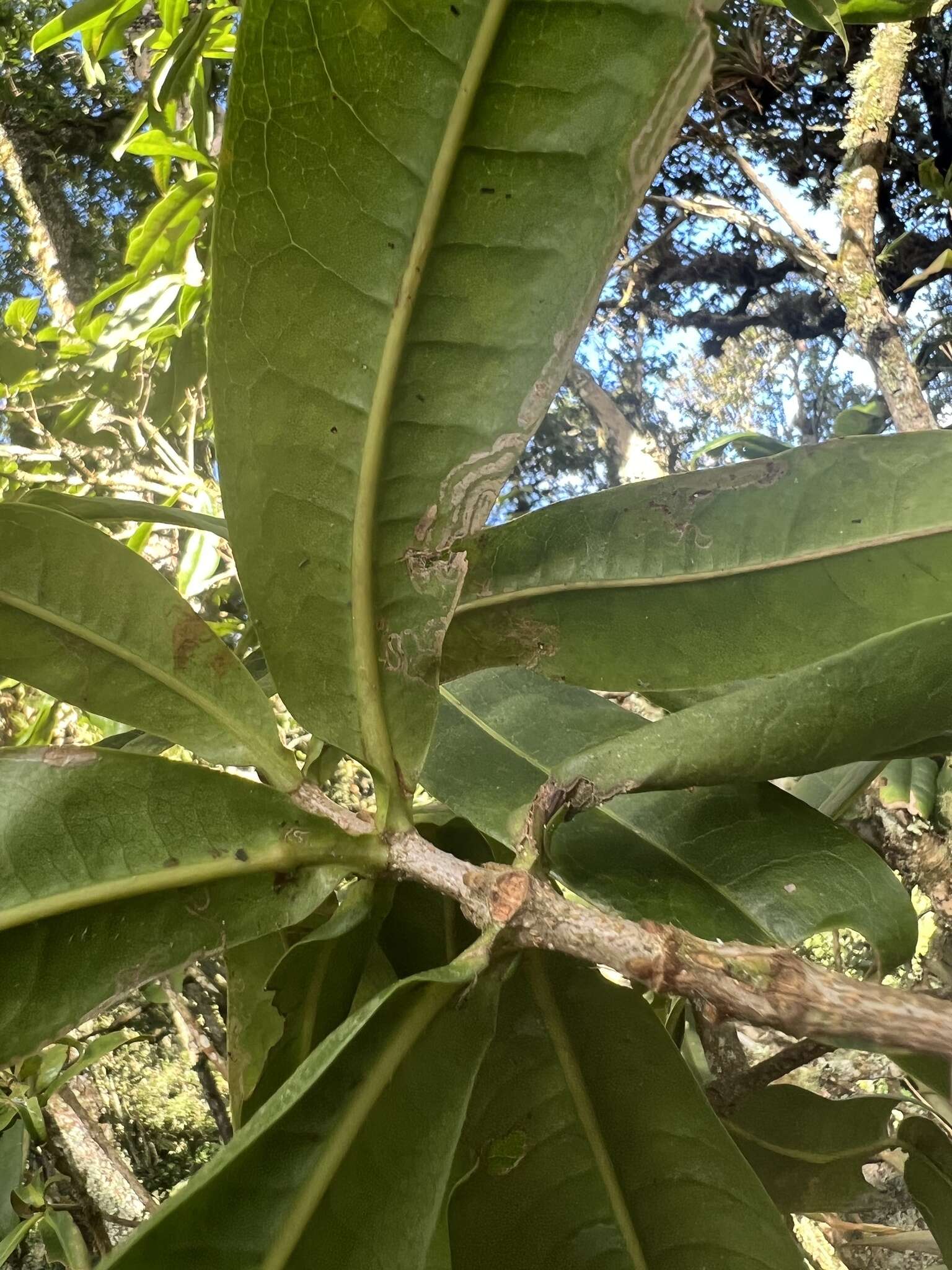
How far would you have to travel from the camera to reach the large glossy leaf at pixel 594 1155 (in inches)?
11.8

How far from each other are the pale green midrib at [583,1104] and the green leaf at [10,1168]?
0.52 metres

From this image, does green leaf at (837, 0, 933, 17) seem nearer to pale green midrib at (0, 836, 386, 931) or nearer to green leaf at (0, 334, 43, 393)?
pale green midrib at (0, 836, 386, 931)

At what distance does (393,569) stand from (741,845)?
17 cm

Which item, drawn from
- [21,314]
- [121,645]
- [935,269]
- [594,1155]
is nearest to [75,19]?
[21,314]

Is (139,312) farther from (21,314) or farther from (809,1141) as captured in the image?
(809,1141)

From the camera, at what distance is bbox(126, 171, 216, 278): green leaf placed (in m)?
1.12

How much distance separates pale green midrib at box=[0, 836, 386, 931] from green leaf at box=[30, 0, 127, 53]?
1.03 m

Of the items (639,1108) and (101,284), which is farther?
(101,284)

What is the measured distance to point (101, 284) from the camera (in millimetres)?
1914

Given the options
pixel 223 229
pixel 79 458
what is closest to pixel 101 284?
pixel 79 458

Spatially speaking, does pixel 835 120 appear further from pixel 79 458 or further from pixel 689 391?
pixel 79 458

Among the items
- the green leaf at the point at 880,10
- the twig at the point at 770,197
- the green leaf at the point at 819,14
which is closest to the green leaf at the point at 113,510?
the green leaf at the point at 819,14

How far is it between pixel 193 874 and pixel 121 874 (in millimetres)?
23

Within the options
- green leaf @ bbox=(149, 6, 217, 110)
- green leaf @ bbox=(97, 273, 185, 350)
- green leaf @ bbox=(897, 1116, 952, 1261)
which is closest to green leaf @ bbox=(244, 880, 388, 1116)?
green leaf @ bbox=(897, 1116, 952, 1261)
